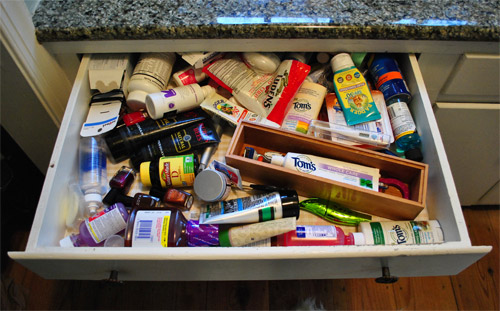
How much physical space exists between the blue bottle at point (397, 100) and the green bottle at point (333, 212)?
0.15 meters

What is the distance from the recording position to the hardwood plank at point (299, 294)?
1145 millimetres

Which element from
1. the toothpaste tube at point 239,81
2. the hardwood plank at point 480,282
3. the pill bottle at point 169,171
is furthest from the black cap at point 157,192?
the hardwood plank at point 480,282

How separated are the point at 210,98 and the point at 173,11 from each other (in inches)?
7.2

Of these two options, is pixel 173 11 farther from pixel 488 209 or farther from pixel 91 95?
pixel 488 209

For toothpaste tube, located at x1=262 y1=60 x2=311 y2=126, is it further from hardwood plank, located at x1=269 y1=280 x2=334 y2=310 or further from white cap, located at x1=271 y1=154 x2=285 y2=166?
hardwood plank, located at x1=269 y1=280 x2=334 y2=310

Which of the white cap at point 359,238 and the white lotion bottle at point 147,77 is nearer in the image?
the white cap at point 359,238

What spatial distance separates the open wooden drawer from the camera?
580 mm

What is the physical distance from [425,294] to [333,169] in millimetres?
712

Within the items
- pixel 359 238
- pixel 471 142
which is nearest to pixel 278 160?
pixel 359 238

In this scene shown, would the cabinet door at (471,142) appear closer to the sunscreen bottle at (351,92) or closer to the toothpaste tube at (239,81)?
the sunscreen bottle at (351,92)

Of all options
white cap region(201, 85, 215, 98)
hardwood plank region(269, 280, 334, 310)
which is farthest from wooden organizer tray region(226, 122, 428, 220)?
hardwood plank region(269, 280, 334, 310)

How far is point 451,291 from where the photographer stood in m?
1.17

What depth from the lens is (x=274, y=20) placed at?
729 millimetres

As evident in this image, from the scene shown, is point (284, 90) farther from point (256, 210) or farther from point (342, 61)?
point (256, 210)
